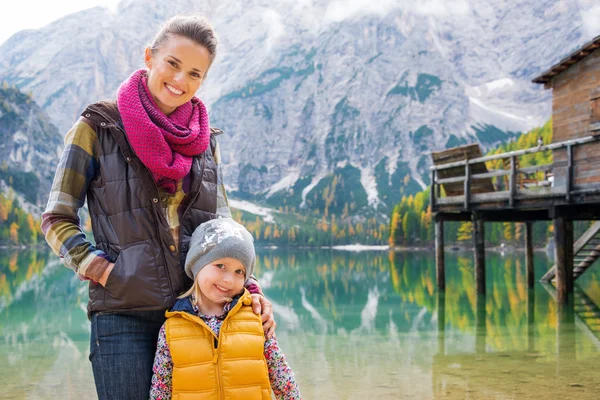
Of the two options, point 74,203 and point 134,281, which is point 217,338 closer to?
point 134,281

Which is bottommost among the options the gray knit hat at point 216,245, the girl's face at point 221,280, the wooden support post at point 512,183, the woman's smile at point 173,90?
the girl's face at point 221,280

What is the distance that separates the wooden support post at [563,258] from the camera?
15.6 metres

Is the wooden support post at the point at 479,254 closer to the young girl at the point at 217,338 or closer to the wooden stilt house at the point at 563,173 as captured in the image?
the wooden stilt house at the point at 563,173

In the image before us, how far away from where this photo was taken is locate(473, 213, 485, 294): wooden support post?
1873cm

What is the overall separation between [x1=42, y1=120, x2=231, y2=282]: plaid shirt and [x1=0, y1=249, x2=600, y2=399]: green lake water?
4559 millimetres

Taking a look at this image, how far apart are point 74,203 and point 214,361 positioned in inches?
41.0

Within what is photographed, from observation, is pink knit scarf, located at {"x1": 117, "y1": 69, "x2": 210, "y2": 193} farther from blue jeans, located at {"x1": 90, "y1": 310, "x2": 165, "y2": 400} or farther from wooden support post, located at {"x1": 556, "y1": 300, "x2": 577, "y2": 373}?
wooden support post, located at {"x1": 556, "y1": 300, "x2": 577, "y2": 373}

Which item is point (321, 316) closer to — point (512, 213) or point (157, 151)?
point (512, 213)

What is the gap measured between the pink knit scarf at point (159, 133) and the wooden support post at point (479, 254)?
54.3 feet

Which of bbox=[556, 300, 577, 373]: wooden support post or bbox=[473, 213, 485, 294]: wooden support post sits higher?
bbox=[473, 213, 485, 294]: wooden support post

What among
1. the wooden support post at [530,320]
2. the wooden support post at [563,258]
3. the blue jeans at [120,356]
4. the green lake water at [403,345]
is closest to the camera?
the blue jeans at [120,356]

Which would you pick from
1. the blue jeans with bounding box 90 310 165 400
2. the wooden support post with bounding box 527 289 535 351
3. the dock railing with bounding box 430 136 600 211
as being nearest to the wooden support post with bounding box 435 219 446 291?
the dock railing with bounding box 430 136 600 211

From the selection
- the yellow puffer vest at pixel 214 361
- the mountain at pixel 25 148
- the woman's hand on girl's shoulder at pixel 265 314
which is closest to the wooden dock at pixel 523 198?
the woman's hand on girl's shoulder at pixel 265 314

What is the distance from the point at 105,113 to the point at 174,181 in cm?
47
